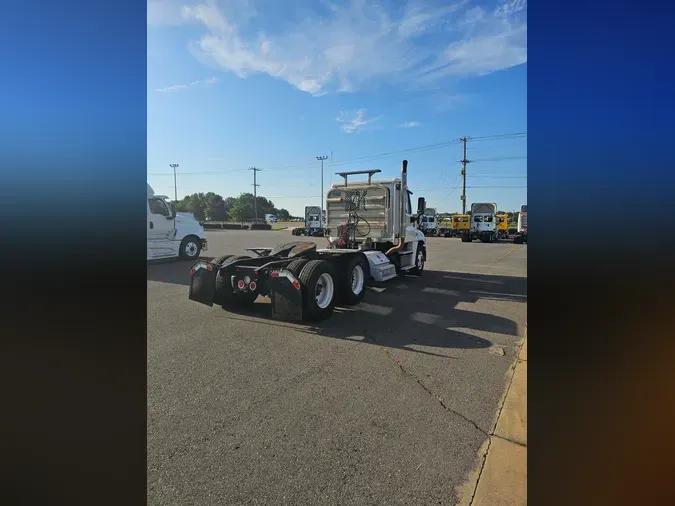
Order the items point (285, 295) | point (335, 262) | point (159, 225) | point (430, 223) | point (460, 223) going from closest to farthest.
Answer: point (285, 295)
point (335, 262)
point (159, 225)
point (460, 223)
point (430, 223)

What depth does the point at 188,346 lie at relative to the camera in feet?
15.1

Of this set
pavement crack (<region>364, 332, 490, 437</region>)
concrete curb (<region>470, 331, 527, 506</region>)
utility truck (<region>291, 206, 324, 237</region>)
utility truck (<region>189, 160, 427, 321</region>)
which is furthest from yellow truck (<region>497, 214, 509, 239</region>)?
concrete curb (<region>470, 331, 527, 506</region>)

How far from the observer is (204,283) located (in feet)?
20.5

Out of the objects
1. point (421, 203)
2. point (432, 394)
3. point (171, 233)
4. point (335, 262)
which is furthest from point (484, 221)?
point (432, 394)

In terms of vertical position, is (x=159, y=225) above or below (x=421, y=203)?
below

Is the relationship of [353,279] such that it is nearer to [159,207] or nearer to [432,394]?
[432,394]

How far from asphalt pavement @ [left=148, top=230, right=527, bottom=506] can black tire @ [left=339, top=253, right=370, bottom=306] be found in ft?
1.93

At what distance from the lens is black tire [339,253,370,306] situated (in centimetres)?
677

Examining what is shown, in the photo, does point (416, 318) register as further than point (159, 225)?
No

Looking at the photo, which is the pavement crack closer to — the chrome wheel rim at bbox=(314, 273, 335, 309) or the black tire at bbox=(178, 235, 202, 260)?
the chrome wheel rim at bbox=(314, 273, 335, 309)

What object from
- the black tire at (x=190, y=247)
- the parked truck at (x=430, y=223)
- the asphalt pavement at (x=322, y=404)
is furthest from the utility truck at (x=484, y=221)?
the asphalt pavement at (x=322, y=404)

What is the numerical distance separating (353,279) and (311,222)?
95.3ft
